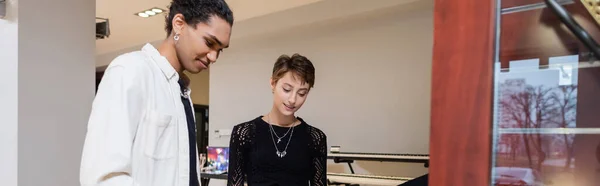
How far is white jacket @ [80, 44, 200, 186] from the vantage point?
84 centimetres

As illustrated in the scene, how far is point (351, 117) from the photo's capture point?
412 cm

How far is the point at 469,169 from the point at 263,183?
0.96m

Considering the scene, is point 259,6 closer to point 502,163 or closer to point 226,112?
point 226,112

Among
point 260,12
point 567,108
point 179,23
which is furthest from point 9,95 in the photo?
point 260,12

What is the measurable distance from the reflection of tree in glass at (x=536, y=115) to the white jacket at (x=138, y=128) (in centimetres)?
61

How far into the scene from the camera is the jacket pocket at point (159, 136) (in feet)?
3.00

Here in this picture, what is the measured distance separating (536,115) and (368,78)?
3308 mm

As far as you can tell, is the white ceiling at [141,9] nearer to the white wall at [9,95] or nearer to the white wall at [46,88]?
the white wall at [46,88]

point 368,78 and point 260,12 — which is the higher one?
point 260,12

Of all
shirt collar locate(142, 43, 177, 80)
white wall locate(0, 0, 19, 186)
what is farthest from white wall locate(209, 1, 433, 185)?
shirt collar locate(142, 43, 177, 80)

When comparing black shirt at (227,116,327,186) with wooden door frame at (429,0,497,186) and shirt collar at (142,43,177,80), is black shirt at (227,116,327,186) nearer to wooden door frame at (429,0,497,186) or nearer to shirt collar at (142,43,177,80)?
shirt collar at (142,43,177,80)

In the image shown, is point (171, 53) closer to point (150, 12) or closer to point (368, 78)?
point (368, 78)

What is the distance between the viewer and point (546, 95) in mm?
724

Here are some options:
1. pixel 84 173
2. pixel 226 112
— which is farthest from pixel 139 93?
pixel 226 112
